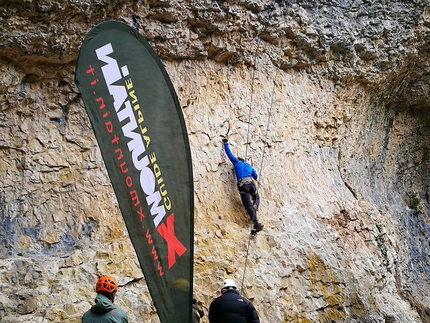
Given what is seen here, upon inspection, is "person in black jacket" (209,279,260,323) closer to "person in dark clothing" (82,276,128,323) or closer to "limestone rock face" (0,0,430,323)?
"person in dark clothing" (82,276,128,323)

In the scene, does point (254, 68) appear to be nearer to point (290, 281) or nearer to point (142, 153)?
point (290, 281)

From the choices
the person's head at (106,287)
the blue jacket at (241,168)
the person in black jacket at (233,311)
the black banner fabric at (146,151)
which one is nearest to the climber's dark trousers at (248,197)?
the blue jacket at (241,168)

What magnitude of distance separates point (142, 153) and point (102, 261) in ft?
13.1

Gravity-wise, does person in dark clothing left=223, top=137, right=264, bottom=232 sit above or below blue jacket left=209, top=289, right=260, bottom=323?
above

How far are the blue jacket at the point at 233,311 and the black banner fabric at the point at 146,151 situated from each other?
1.88m

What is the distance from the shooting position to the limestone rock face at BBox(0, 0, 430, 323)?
8.36 m

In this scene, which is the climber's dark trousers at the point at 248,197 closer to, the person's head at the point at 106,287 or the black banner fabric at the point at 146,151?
the person's head at the point at 106,287

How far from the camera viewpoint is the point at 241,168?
10.0 m

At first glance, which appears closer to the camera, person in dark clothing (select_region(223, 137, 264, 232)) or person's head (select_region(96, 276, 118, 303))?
person's head (select_region(96, 276, 118, 303))

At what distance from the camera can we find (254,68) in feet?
37.8

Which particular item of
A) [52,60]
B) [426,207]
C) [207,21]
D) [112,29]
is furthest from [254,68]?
[426,207]

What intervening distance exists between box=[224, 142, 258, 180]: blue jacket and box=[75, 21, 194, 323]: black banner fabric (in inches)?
209

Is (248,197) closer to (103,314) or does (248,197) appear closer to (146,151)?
(103,314)

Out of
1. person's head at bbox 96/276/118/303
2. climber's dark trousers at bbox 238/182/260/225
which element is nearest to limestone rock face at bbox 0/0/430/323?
climber's dark trousers at bbox 238/182/260/225
